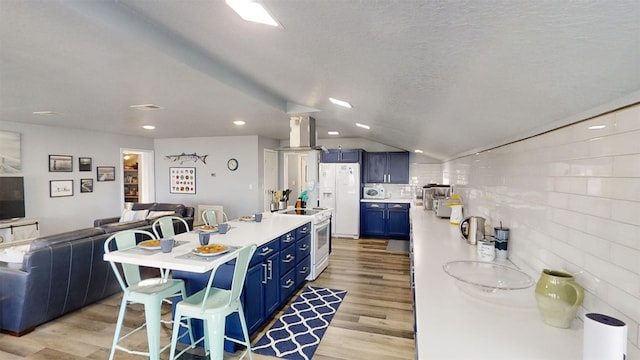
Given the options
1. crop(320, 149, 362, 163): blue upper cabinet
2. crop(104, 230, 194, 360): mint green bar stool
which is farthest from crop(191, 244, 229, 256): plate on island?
crop(320, 149, 362, 163): blue upper cabinet

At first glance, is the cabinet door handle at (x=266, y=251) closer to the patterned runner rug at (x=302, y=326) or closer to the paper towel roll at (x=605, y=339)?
the patterned runner rug at (x=302, y=326)

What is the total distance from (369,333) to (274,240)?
126 centimetres

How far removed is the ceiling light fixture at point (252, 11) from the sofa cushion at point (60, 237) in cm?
301

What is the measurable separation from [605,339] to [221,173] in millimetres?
6928

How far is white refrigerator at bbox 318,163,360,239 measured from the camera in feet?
22.3

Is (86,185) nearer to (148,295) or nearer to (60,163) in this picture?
(60,163)

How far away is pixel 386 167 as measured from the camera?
7.11m

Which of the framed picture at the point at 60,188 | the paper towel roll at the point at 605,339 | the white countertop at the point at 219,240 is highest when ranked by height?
the framed picture at the point at 60,188

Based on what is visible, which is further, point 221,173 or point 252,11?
point 221,173

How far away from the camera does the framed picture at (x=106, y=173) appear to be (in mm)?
6023

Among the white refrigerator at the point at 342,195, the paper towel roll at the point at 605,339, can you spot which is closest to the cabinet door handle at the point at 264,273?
the paper towel roll at the point at 605,339

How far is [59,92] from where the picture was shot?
9.43 feet

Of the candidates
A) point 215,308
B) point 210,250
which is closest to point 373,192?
point 210,250

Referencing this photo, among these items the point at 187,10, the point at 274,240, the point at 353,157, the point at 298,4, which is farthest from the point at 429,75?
the point at 353,157
